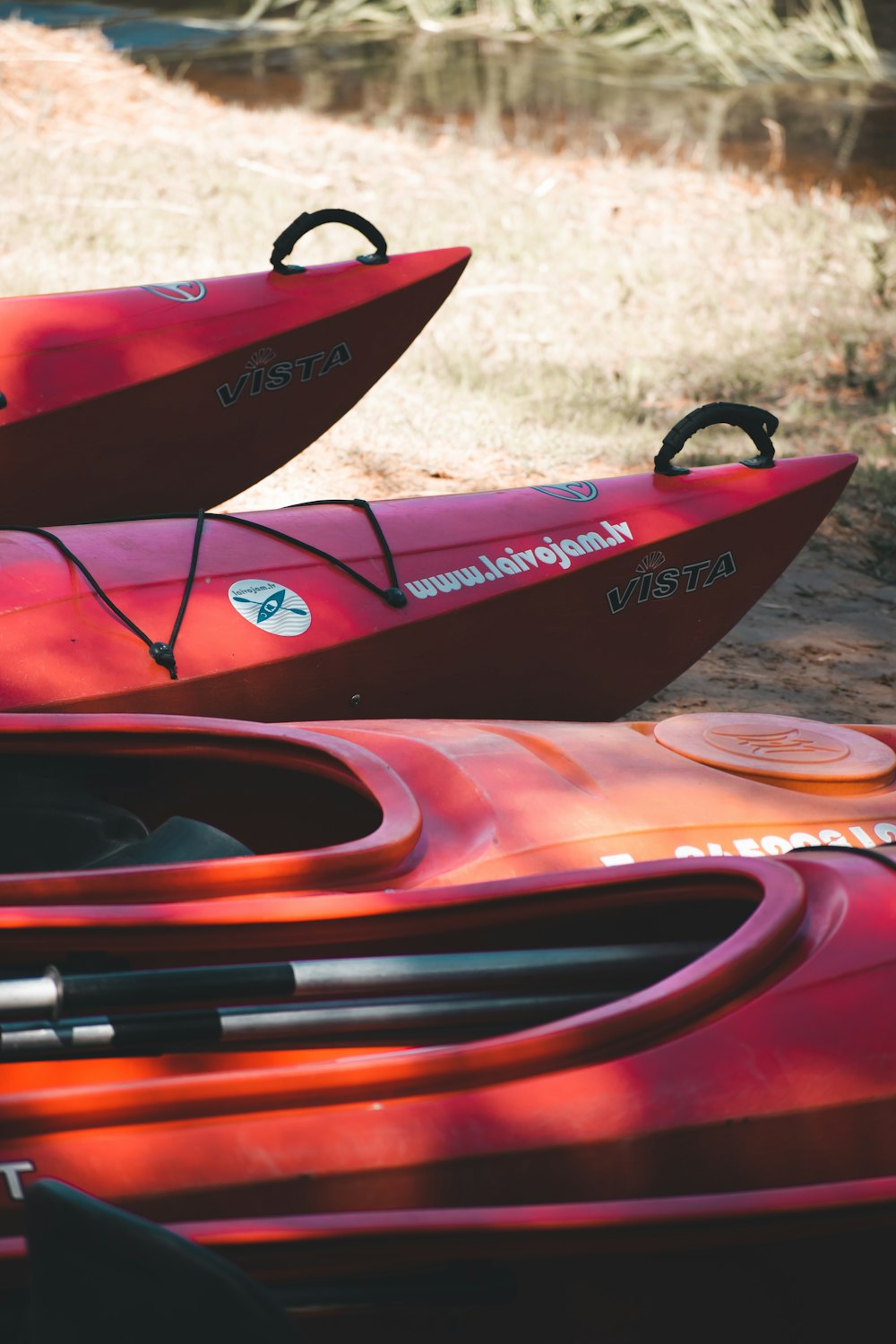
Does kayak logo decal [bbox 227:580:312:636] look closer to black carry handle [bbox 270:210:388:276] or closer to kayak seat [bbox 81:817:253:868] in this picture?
kayak seat [bbox 81:817:253:868]

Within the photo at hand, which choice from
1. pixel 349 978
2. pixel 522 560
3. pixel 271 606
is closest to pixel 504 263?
pixel 522 560

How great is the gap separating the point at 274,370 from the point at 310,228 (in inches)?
15.7

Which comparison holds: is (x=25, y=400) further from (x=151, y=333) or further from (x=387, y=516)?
(x=387, y=516)

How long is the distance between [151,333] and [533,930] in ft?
7.89

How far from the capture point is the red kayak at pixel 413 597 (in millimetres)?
2609

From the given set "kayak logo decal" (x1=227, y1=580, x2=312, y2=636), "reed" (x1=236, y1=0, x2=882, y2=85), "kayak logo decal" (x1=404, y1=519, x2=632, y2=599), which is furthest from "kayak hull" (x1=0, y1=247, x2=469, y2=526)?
"reed" (x1=236, y1=0, x2=882, y2=85)

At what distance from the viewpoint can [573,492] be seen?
3.13 metres

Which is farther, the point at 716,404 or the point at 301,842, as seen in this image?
the point at 716,404

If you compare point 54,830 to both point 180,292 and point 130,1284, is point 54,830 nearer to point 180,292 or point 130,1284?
point 130,1284

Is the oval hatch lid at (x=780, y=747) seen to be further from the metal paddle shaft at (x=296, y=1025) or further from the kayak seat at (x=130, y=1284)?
the kayak seat at (x=130, y=1284)

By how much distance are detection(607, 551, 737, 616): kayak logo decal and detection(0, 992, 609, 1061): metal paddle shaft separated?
4.99 feet

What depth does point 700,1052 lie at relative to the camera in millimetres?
1527

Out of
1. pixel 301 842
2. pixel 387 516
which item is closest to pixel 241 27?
pixel 387 516

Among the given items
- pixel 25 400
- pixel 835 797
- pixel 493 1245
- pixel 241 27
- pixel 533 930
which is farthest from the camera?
pixel 241 27
